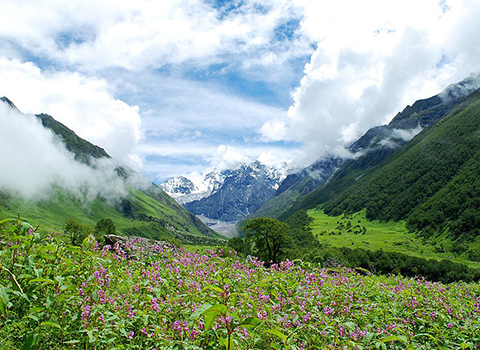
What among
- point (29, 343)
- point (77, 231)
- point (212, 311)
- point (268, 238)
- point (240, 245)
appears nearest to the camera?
point (212, 311)

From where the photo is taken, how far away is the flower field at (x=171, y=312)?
5.27 m

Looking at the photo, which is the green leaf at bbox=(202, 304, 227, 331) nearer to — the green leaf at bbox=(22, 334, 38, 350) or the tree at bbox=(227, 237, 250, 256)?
the green leaf at bbox=(22, 334, 38, 350)

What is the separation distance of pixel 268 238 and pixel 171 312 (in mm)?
62937

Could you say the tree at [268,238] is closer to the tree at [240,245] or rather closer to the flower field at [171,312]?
the tree at [240,245]

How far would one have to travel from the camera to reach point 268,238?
67500 mm

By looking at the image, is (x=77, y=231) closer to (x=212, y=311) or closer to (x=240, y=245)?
(x=240, y=245)

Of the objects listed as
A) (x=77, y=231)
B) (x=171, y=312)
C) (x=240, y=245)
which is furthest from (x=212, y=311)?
(x=77, y=231)

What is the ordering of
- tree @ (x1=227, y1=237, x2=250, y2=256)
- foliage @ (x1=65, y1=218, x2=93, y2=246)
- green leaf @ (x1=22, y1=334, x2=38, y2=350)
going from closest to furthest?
green leaf @ (x1=22, y1=334, x2=38, y2=350) < foliage @ (x1=65, y1=218, x2=93, y2=246) < tree @ (x1=227, y1=237, x2=250, y2=256)

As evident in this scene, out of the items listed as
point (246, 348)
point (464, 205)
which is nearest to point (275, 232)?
point (246, 348)

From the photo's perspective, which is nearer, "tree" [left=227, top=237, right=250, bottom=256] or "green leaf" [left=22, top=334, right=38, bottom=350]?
"green leaf" [left=22, top=334, right=38, bottom=350]

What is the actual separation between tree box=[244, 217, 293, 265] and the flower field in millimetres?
56478

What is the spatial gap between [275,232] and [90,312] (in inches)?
2488

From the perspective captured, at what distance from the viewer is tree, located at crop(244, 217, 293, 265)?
66.1m

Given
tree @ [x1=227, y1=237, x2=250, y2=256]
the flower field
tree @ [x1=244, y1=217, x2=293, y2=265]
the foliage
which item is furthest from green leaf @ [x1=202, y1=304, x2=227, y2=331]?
tree @ [x1=227, y1=237, x2=250, y2=256]
